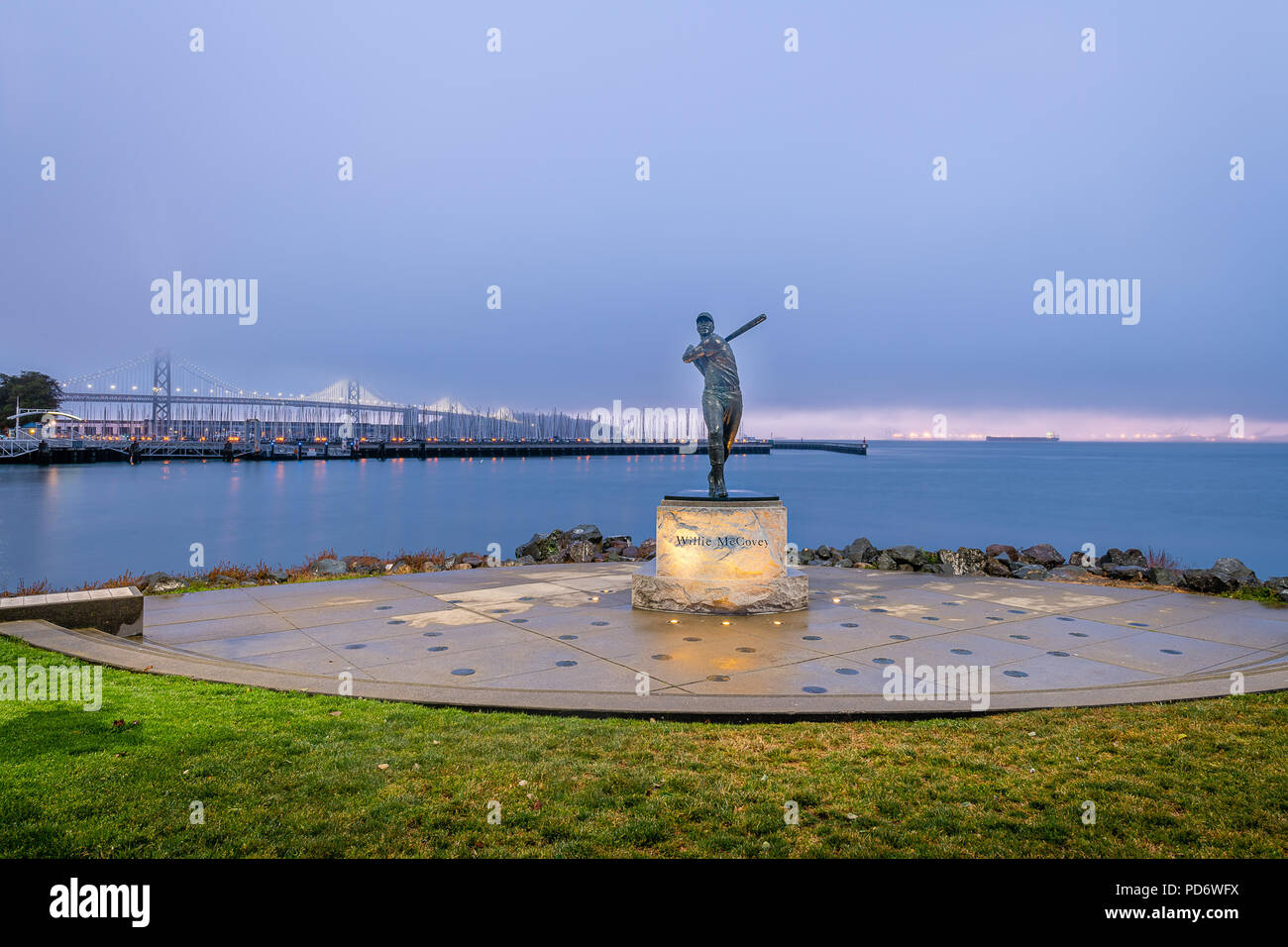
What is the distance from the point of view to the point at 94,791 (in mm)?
4188

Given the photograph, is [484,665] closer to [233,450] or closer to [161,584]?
[161,584]

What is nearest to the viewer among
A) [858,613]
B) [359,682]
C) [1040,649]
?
[359,682]

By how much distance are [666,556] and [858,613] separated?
306 centimetres

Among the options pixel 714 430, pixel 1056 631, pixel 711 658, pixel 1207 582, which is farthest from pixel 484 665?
pixel 1207 582

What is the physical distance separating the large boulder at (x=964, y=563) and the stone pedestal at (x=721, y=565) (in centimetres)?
569

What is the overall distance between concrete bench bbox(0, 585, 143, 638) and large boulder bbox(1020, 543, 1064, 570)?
18.0m

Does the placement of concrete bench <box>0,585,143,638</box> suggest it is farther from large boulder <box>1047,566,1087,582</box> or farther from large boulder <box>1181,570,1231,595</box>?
large boulder <box>1181,570,1231,595</box>

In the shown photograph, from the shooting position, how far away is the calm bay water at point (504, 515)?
35.4 metres

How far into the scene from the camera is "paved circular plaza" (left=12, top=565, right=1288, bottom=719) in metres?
6.48

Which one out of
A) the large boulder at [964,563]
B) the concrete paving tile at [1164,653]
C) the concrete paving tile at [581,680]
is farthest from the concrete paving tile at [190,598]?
the large boulder at [964,563]

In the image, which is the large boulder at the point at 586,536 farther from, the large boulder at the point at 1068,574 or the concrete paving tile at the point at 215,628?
the large boulder at the point at 1068,574

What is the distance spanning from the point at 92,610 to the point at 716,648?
8.03 metres
